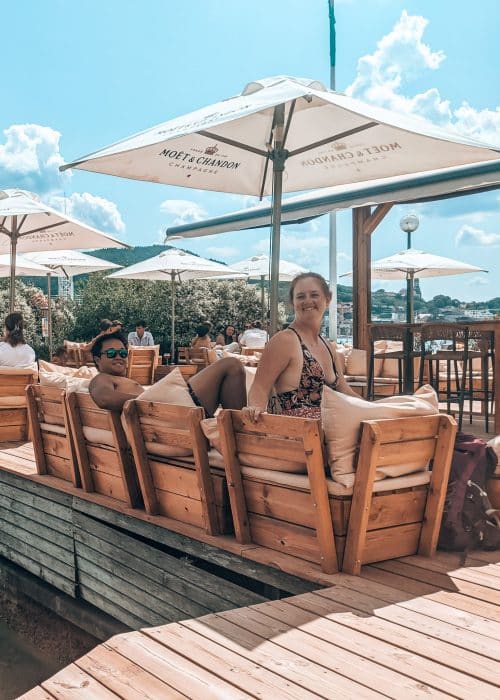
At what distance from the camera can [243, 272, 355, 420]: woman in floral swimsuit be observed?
12.3ft

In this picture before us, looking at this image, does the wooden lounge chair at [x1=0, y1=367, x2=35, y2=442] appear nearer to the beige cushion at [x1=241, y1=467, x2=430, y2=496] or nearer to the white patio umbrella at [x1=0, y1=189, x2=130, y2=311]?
the white patio umbrella at [x1=0, y1=189, x2=130, y2=311]

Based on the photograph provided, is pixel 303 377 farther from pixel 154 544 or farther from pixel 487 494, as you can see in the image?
pixel 154 544

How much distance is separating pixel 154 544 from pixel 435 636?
2.38 metres

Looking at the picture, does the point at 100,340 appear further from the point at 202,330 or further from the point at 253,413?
the point at 202,330

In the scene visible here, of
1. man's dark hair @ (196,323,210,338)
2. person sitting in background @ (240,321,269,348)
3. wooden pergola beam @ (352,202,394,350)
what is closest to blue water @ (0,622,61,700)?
wooden pergola beam @ (352,202,394,350)

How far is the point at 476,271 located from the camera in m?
13.3

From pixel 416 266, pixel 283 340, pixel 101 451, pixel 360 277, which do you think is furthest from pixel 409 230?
pixel 283 340

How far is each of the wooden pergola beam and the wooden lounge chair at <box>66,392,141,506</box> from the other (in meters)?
5.45

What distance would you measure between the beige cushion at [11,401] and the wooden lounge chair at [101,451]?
7.38ft

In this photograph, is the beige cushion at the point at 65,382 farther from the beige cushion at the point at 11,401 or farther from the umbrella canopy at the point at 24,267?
the umbrella canopy at the point at 24,267

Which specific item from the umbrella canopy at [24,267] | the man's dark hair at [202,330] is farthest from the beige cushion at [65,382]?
the umbrella canopy at [24,267]

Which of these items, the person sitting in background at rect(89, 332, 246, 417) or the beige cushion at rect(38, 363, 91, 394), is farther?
the beige cushion at rect(38, 363, 91, 394)

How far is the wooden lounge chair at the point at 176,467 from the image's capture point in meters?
3.55

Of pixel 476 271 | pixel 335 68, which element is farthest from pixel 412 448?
pixel 335 68
